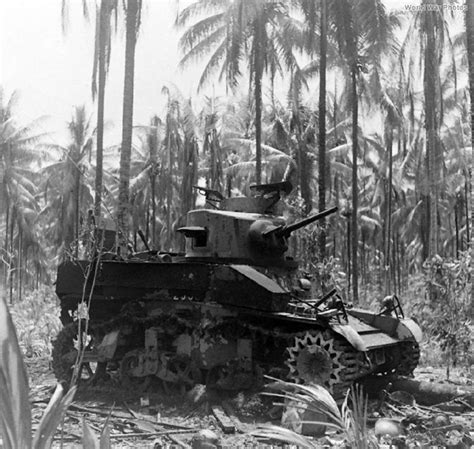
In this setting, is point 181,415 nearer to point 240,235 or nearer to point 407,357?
point 240,235

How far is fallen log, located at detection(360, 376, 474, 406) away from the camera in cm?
716

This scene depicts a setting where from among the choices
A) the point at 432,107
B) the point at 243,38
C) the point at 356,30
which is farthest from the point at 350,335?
the point at 243,38

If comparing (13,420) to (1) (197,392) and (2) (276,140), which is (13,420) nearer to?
(1) (197,392)

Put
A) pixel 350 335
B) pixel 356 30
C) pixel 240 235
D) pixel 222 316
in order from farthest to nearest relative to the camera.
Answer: pixel 356 30
pixel 240 235
pixel 222 316
pixel 350 335

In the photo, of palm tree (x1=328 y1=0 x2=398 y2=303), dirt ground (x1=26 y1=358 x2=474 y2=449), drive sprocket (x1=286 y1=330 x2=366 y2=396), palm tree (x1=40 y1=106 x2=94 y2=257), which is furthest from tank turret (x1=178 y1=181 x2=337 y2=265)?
palm tree (x1=40 y1=106 x2=94 y2=257)

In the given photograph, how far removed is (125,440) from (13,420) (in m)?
4.23

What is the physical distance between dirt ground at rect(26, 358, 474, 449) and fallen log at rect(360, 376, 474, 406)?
223mm

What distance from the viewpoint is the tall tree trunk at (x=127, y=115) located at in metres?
10.6

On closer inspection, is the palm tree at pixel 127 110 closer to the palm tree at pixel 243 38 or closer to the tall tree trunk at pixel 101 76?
the tall tree trunk at pixel 101 76

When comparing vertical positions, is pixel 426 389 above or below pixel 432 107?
below

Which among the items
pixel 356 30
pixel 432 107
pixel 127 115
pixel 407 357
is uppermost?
pixel 356 30

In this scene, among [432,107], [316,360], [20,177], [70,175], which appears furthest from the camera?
[70,175]

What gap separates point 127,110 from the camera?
11.4 meters

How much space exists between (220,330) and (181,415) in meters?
1.32
